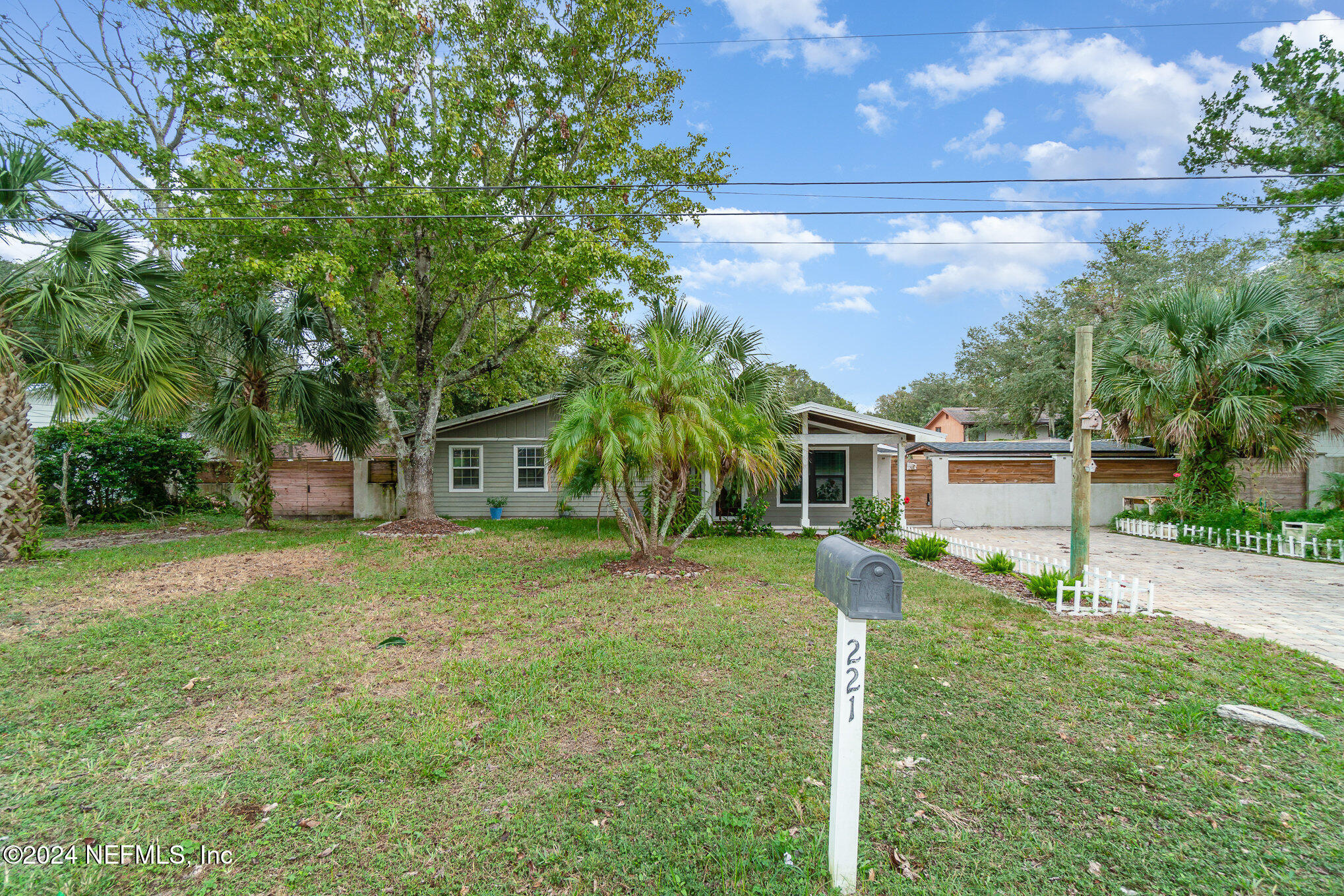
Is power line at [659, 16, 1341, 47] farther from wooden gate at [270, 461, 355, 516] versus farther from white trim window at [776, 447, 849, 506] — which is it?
wooden gate at [270, 461, 355, 516]

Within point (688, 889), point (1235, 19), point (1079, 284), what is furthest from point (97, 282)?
point (1079, 284)

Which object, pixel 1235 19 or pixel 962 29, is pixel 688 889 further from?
pixel 1235 19

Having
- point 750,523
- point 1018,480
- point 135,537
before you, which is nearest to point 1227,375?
point 1018,480

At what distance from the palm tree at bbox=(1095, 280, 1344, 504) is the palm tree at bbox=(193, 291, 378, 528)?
54.0 ft

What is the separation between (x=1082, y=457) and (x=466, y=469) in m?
13.9

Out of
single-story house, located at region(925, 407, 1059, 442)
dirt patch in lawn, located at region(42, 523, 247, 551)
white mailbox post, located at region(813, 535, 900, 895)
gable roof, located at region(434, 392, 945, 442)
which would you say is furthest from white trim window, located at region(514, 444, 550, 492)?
single-story house, located at region(925, 407, 1059, 442)

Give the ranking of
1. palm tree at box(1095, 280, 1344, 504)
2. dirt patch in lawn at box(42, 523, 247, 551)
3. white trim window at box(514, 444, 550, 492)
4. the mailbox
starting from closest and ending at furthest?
the mailbox < dirt patch in lawn at box(42, 523, 247, 551) < palm tree at box(1095, 280, 1344, 504) < white trim window at box(514, 444, 550, 492)

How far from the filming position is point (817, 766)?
2.99 metres

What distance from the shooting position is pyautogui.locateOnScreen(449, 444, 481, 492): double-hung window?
15602mm

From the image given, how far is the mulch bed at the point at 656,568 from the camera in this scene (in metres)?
7.79

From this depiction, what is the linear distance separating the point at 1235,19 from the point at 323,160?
14778 mm

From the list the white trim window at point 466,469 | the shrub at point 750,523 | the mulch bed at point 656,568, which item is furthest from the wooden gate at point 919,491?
the white trim window at point 466,469

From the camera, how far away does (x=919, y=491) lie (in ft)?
52.5

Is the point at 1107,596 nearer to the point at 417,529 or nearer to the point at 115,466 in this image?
the point at 417,529
